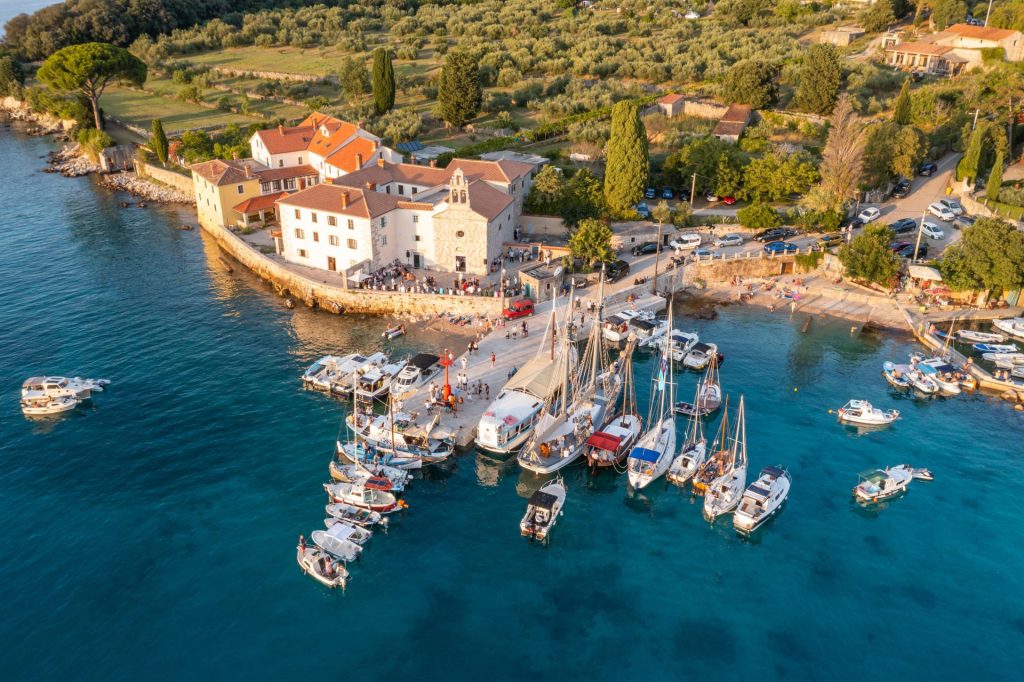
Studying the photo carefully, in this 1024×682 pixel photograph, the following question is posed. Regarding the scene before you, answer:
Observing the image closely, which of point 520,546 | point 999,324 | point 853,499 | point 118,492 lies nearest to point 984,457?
point 853,499

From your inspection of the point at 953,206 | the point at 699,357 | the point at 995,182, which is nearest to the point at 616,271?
the point at 699,357

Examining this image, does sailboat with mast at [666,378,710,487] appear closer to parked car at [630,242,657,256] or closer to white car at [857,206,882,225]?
parked car at [630,242,657,256]

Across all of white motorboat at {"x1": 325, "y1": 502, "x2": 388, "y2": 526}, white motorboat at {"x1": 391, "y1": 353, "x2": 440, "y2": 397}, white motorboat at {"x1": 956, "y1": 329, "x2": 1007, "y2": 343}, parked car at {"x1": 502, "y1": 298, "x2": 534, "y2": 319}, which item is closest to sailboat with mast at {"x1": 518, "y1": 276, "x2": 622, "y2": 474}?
parked car at {"x1": 502, "y1": 298, "x2": 534, "y2": 319}

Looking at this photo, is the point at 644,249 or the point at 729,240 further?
the point at 644,249

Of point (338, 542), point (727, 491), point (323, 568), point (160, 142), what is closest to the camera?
point (323, 568)

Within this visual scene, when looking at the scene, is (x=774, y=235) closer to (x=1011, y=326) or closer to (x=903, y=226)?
(x=903, y=226)

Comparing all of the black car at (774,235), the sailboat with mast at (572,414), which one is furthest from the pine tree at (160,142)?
the black car at (774,235)

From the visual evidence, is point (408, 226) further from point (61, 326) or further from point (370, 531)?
point (370, 531)
